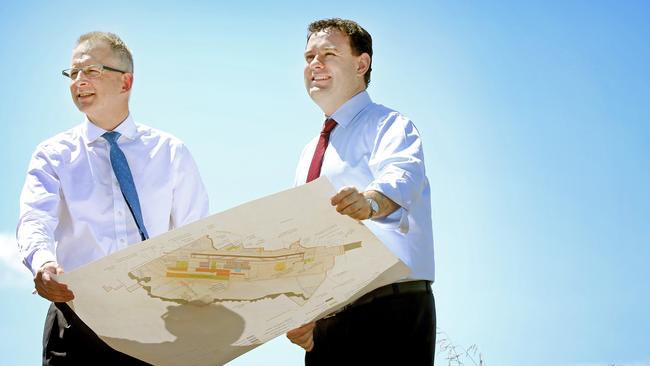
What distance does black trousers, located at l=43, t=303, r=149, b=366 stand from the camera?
11.4 feet

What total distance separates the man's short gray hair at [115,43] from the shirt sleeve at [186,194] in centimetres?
51

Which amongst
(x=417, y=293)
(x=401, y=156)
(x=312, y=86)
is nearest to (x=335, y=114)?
(x=312, y=86)

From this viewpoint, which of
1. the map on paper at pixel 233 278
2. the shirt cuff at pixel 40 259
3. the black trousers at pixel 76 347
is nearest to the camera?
the map on paper at pixel 233 278

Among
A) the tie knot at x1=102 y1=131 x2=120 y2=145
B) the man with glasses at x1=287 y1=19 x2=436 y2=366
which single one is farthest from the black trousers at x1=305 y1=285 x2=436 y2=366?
the tie knot at x1=102 y1=131 x2=120 y2=145

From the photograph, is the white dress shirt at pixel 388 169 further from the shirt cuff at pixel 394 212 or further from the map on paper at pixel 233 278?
the map on paper at pixel 233 278

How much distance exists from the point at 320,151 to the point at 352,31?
64cm

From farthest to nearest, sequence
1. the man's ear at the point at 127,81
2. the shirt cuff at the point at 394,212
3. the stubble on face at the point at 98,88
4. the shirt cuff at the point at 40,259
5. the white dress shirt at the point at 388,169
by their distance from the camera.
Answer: the man's ear at the point at 127,81 → the stubble on face at the point at 98,88 → the shirt cuff at the point at 40,259 → the white dress shirt at the point at 388,169 → the shirt cuff at the point at 394,212

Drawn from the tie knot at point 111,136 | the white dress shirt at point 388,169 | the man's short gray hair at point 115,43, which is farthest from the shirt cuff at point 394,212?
the man's short gray hair at point 115,43

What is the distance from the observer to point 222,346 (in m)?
3.00

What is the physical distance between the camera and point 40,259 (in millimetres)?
3113

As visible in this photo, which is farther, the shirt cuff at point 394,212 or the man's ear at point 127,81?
the man's ear at point 127,81

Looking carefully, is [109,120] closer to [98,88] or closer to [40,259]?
[98,88]

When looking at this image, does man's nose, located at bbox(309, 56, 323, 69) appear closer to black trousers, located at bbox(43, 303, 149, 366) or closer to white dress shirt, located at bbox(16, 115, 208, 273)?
white dress shirt, located at bbox(16, 115, 208, 273)

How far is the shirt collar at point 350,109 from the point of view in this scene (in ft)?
11.8
